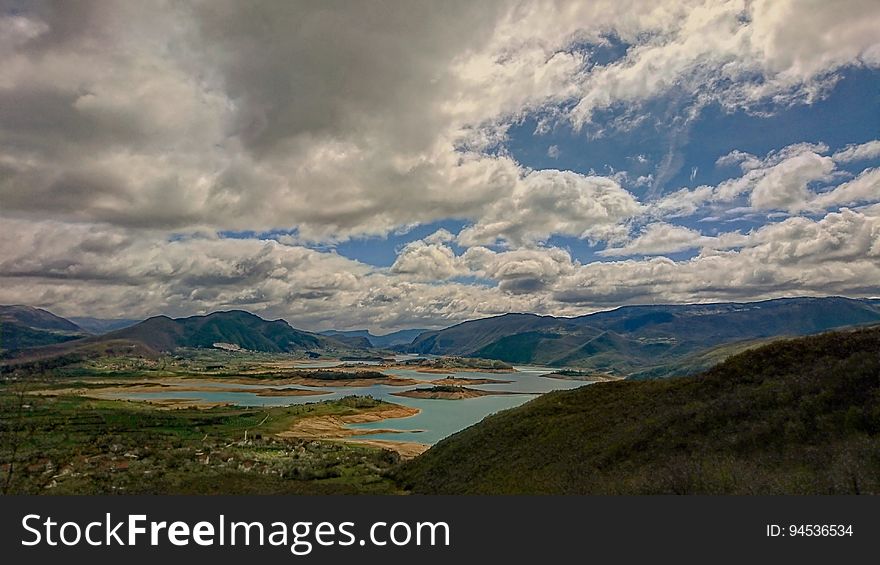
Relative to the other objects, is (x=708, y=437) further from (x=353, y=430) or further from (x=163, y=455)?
(x=353, y=430)

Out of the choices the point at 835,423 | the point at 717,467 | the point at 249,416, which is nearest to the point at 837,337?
the point at 835,423

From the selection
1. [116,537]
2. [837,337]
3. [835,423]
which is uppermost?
[837,337]

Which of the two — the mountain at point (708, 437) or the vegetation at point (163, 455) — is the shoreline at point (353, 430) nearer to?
the vegetation at point (163, 455)

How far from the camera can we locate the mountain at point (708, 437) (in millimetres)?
23328

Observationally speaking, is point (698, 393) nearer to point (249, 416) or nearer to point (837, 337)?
point (837, 337)

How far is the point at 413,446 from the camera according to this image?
102m

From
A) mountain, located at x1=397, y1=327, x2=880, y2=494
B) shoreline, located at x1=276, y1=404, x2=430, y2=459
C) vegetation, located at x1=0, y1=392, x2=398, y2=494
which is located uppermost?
mountain, located at x1=397, y1=327, x2=880, y2=494

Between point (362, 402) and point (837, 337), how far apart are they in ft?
476

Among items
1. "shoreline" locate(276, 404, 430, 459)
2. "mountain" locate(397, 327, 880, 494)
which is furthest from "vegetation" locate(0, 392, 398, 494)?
"mountain" locate(397, 327, 880, 494)

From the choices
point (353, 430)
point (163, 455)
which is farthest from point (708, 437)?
point (353, 430)

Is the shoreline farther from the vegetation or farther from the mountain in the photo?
the mountain

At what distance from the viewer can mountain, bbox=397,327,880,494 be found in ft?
76.5

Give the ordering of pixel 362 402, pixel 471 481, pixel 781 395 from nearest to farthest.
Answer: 1. pixel 781 395
2. pixel 471 481
3. pixel 362 402

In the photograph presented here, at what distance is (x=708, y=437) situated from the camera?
31953mm
